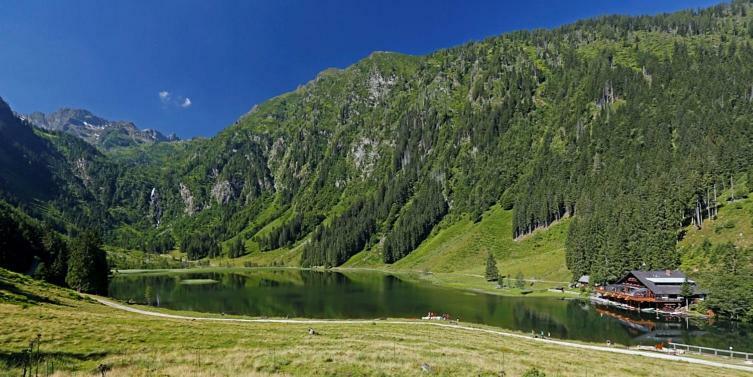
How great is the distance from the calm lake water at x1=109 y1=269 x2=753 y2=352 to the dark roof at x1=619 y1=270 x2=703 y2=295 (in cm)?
973

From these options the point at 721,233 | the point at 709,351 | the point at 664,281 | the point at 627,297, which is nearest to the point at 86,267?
the point at 709,351

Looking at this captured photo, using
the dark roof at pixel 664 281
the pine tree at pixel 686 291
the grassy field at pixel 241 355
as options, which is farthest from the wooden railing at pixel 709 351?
the dark roof at pixel 664 281

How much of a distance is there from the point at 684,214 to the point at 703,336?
78.6 m

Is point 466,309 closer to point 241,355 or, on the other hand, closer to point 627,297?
point 627,297

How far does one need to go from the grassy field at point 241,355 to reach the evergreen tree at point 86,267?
2132 inches

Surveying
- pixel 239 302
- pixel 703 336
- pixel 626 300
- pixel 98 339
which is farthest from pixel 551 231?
Result: pixel 98 339

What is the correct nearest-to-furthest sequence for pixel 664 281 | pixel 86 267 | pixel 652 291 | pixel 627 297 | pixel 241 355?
pixel 241 355
pixel 652 291
pixel 86 267
pixel 664 281
pixel 627 297

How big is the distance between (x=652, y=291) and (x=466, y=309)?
4349 centimetres

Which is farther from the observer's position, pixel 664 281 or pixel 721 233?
pixel 721 233

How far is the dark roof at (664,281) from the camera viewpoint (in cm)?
9119

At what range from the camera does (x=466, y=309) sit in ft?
309

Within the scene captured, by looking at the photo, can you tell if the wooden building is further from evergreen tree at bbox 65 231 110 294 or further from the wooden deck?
evergreen tree at bbox 65 231 110 294

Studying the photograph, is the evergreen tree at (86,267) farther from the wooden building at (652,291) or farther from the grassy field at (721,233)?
the grassy field at (721,233)

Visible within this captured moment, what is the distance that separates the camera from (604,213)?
142625mm
